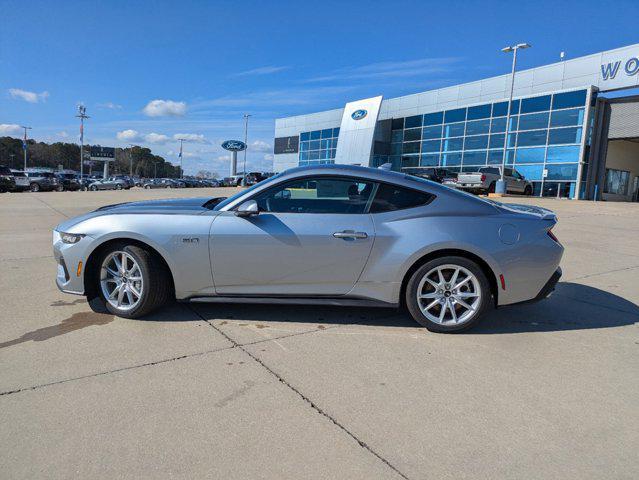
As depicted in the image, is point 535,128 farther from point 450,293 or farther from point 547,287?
point 450,293

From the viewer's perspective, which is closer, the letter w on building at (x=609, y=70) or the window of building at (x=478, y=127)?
the letter w on building at (x=609, y=70)

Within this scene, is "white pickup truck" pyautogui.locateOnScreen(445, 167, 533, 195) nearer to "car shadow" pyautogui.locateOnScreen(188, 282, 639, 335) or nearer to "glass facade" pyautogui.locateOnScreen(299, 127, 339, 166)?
"glass facade" pyautogui.locateOnScreen(299, 127, 339, 166)

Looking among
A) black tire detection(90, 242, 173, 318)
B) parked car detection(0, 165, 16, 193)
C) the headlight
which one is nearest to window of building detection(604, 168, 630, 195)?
black tire detection(90, 242, 173, 318)

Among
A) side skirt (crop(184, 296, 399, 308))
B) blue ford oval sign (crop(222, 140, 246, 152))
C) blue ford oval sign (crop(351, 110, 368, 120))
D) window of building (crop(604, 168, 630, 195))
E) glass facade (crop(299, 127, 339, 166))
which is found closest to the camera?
side skirt (crop(184, 296, 399, 308))

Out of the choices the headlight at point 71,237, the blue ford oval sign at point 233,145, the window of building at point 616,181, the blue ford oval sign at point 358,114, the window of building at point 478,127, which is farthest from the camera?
the blue ford oval sign at point 233,145

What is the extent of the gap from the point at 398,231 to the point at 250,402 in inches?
75.7

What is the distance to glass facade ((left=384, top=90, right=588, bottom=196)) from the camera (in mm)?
26219

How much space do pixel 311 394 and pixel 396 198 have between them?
6.39 feet

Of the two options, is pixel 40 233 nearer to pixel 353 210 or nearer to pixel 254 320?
pixel 254 320

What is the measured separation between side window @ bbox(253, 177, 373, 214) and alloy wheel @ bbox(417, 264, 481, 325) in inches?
34.4

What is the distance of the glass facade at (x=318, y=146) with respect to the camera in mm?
43763

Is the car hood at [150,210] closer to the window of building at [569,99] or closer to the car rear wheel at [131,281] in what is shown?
the car rear wheel at [131,281]

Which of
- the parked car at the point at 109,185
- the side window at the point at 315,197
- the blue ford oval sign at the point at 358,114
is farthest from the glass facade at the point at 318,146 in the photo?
the side window at the point at 315,197

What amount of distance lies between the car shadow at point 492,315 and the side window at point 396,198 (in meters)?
1.09
